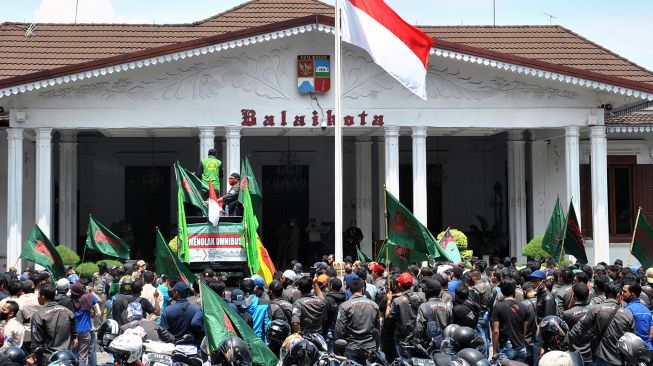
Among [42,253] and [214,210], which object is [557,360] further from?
[42,253]

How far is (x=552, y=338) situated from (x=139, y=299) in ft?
17.8

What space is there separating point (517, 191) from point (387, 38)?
11020 mm

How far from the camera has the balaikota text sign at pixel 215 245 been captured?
17219 mm

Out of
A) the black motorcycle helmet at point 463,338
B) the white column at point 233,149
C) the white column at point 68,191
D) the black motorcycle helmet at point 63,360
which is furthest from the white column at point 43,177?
the black motorcycle helmet at point 463,338

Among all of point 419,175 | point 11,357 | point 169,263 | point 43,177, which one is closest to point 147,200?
point 43,177

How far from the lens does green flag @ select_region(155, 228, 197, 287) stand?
579 inches

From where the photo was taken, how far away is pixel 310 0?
1217 inches

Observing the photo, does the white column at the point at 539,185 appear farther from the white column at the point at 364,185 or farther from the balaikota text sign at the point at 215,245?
the balaikota text sign at the point at 215,245

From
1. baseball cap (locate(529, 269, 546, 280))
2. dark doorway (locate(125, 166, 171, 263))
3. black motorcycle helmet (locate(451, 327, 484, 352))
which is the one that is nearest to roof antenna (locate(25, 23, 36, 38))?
dark doorway (locate(125, 166, 171, 263))

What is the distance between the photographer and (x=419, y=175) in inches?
962

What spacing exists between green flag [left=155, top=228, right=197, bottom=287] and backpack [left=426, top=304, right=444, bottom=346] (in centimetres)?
422

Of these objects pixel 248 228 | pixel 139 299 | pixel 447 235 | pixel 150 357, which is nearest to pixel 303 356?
pixel 150 357

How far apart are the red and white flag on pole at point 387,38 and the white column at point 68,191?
11546 mm

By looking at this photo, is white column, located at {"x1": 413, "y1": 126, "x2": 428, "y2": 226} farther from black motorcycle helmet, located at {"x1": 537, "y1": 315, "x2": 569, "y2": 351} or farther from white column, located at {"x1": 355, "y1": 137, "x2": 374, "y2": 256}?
black motorcycle helmet, located at {"x1": 537, "y1": 315, "x2": 569, "y2": 351}
